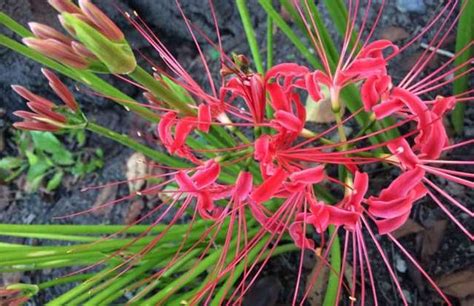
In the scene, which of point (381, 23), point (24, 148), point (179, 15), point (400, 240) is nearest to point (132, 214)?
point (24, 148)

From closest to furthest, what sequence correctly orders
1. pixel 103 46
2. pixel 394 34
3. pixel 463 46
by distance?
pixel 103 46 < pixel 463 46 < pixel 394 34

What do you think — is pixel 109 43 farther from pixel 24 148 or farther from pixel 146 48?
pixel 24 148

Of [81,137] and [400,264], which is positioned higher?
[81,137]

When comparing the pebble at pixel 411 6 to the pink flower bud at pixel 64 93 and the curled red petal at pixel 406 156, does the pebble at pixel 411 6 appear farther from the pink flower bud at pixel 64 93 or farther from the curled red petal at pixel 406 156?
the pink flower bud at pixel 64 93

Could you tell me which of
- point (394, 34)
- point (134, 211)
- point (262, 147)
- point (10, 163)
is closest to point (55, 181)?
point (10, 163)

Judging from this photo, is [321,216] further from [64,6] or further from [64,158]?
[64,158]

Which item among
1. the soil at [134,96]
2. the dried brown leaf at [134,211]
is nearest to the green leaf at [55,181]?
the soil at [134,96]
